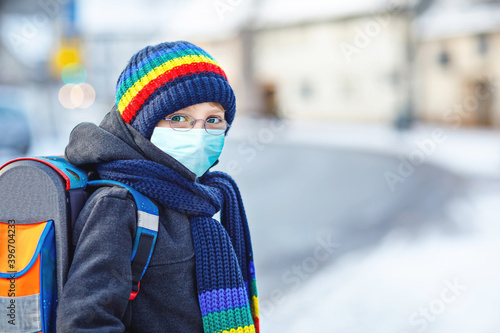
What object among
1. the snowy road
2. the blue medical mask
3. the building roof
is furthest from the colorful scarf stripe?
the building roof

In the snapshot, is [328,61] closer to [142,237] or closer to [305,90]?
[305,90]

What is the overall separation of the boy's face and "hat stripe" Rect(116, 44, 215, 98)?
149 millimetres

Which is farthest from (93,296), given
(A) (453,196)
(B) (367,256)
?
(A) (453,196)

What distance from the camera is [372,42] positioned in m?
27.8

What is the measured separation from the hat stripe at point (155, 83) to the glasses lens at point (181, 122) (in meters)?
0.11

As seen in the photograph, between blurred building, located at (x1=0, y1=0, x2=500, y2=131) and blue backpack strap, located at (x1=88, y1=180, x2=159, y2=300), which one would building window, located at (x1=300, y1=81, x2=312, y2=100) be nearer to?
blurred building, located at (x1=0, y1=0, x2=500, y2=131)

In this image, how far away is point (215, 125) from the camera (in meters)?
1.61

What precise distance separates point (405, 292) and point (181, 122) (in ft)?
10.9

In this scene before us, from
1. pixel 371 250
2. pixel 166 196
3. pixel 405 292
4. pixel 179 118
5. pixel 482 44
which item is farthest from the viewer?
pixel 482 44

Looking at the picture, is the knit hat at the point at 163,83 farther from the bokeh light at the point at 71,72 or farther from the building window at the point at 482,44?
the building window at the point at 482,44

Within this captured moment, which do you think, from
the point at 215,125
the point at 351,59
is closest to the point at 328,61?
the point at 351,59

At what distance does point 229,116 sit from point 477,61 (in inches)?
973

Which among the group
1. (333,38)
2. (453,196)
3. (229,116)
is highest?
(333,38)

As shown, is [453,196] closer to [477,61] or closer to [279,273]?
[279,273]
